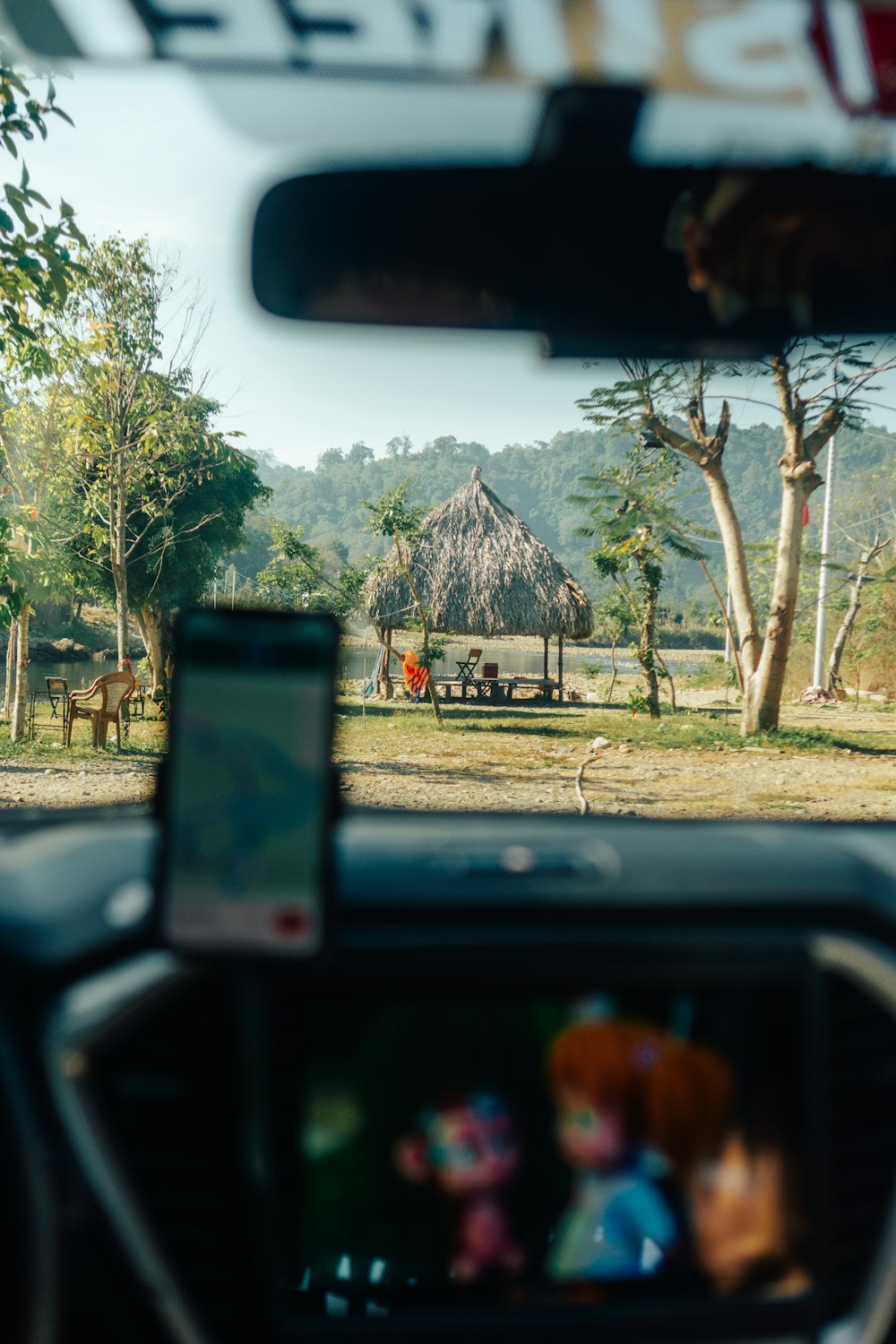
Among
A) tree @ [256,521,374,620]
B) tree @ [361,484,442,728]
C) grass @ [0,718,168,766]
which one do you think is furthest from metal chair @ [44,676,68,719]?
tree @ [361,484,442,728]

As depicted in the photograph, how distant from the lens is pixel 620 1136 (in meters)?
1.39

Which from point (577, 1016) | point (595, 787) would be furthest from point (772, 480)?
point (577, 1016)

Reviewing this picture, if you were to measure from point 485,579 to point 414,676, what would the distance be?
4.08m

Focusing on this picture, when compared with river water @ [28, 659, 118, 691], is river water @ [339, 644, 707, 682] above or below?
above

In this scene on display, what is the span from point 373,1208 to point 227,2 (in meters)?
1.48

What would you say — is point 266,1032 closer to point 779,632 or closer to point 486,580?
point 779,632

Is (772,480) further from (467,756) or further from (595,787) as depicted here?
(467,756)

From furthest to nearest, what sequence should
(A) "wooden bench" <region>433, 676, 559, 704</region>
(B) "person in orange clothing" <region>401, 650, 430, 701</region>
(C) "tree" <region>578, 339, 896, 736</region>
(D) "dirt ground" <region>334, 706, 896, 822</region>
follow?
(A) "wooden bench" <region>433, 676, 559, 704</region>, (B) "person in orange clothing" <region>401, 650, 430, 701</region>, (D) "dirt ground" <region>334, 706, 896, 822</region>, (C) "tree" <region>578, 339, 896, 736</region>

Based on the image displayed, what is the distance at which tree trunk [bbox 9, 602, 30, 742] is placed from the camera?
28.6ft

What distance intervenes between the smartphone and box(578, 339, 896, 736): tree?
2.56ft

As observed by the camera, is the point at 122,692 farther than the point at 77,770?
No

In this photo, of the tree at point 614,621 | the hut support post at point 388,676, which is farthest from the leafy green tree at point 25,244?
the tree at point 614,621

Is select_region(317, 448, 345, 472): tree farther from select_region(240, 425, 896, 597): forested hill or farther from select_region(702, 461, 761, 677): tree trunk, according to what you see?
select_region(702, 461, 761, 677): tree trunk

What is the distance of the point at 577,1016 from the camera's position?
1.40 meters
